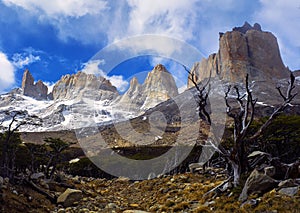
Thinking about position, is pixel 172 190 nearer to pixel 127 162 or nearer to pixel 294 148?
pixel 294 148

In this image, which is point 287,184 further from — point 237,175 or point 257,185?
point 237,175

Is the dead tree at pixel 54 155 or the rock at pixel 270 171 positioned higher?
the dead tree at pixel 54 155

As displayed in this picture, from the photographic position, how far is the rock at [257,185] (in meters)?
13.1

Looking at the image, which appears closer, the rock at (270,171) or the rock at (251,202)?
the rock at (251,202)

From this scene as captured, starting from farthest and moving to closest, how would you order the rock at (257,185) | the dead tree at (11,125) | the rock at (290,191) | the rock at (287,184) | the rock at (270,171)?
the dead tree at (11,125) < the rock at (270,171) < the rock at (257,185) < the rock at (287,184) < the rock at (290,191)

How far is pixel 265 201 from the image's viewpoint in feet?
37.6

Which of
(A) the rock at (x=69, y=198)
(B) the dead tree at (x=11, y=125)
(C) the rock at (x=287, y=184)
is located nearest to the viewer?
(C) the rock at (x=287, y=184)

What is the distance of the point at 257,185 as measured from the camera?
43.1 feet

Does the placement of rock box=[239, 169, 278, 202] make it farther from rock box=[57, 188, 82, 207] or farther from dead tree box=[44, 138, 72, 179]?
dead tree box=[44, 138, 72, 179]

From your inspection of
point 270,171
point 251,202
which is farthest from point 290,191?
point 270,171

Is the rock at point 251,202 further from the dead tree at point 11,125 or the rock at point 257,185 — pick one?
the dead tree at point 11,125

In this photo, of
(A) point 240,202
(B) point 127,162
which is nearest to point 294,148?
(A) point 240,202

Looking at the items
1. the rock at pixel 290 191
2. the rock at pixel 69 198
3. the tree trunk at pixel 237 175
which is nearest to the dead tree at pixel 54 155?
the rock at pixel 69 198

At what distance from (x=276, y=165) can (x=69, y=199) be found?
13579 mm
